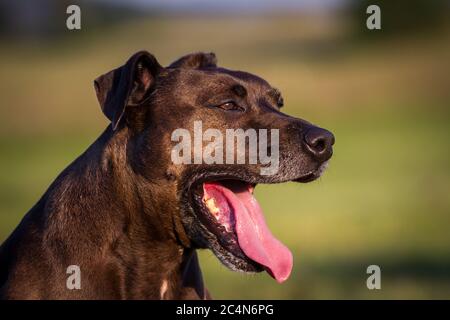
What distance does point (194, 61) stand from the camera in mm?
6582

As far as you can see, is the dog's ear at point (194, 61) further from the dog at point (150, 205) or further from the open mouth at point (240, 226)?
the open mouth at point (240, 226)

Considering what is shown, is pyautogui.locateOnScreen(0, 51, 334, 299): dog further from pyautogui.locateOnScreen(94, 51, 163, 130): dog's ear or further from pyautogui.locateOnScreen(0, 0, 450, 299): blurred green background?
pyautogui.locateOnScreen(0, 0, 450, 299): blurred green background

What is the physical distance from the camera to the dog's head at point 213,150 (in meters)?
5.85

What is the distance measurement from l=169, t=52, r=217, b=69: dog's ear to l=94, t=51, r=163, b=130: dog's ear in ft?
1.01

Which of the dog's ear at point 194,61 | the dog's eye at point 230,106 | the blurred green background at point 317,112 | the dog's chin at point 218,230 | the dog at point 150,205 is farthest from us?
the blurred green background at point 317,112

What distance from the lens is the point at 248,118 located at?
238 inches

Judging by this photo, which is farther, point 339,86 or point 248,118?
point 339,86

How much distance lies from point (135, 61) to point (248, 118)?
0.76 m

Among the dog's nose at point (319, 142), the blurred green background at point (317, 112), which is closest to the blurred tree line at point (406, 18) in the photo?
the blurred green background at point (317, 112)

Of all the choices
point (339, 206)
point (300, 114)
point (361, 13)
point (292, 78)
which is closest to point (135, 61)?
point (339, 206)

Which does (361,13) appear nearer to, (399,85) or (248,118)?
(399,85)

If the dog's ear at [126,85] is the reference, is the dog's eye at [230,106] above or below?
below

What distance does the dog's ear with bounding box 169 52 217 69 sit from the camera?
6.52 meters

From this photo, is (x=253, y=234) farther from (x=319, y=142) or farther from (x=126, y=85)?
(x=126, y=85)
